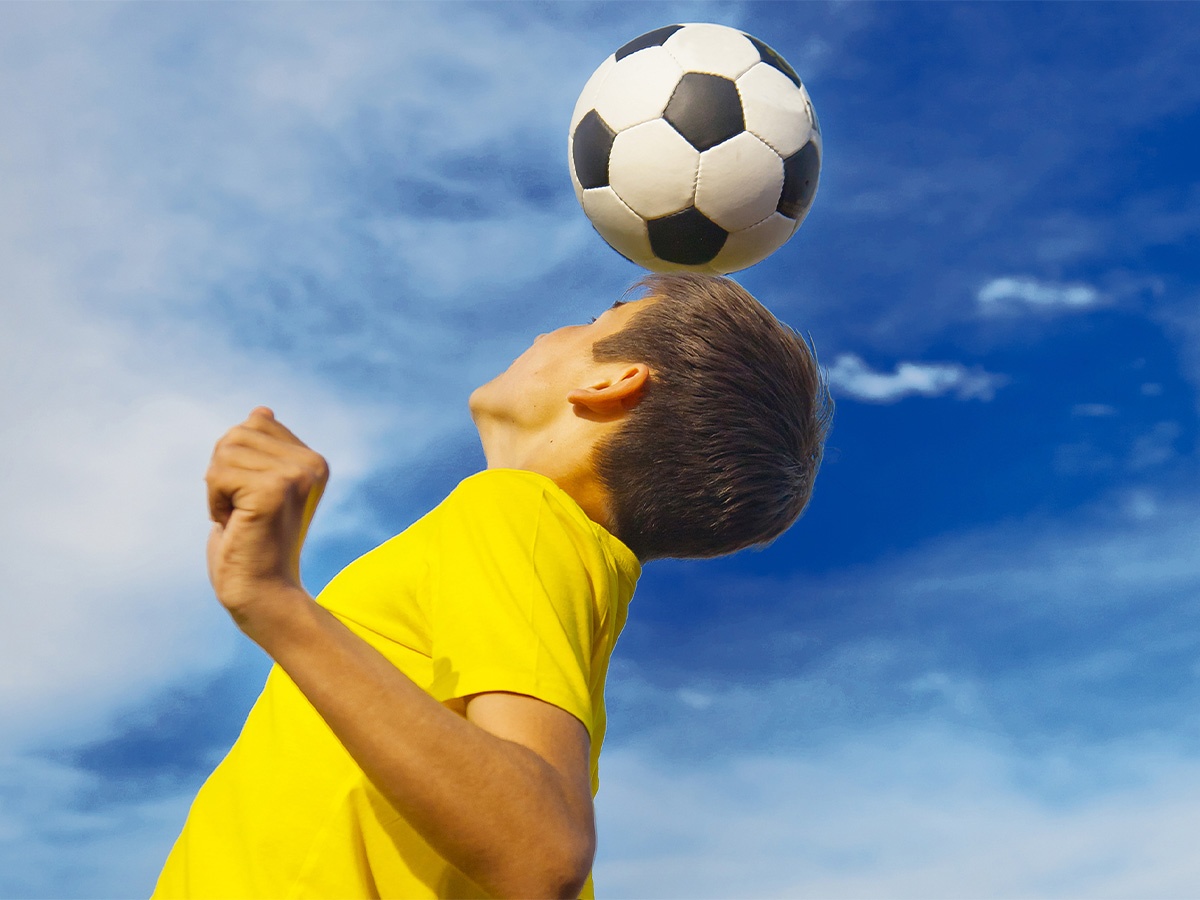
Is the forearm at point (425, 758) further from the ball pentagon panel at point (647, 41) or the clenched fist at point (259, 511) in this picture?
the ball pentagon panel at point (647, 41)

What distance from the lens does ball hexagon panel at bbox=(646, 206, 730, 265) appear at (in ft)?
16.1

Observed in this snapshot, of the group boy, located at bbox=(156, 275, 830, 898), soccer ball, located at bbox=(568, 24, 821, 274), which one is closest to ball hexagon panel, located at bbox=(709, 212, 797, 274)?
soccer ball, located at bbox=(568, 24, 821, 274)

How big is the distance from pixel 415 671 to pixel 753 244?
3.21m

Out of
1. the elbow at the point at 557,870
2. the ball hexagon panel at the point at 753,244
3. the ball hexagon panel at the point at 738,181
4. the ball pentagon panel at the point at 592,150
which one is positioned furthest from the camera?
the ball pentagon panel at the point at 592,150

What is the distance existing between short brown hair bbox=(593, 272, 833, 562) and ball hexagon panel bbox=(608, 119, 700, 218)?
1.64 metres

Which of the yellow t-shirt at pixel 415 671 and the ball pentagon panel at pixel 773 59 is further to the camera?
the ball pentagon panel at pixel 773 59

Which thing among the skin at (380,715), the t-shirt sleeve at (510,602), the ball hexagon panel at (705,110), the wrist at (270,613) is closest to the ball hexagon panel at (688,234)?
the ball hexagon panel at (705,110)

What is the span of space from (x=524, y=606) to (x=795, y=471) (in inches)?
56.4

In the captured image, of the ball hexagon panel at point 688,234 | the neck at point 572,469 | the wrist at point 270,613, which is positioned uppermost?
the ball hexagon panel at point 688,234

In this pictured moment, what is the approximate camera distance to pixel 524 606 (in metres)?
2.13

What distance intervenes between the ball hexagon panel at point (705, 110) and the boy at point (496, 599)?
5.95 feet

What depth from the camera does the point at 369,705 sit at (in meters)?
1.77

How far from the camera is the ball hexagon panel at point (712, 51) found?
201 inches

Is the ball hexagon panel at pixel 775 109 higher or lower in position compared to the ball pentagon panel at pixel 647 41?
lower
